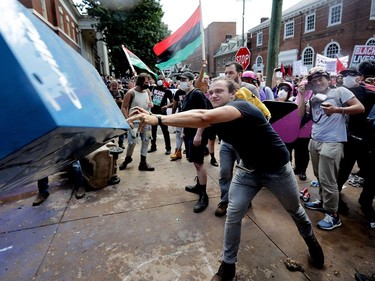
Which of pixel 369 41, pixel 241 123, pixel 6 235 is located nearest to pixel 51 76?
pixel 241 123

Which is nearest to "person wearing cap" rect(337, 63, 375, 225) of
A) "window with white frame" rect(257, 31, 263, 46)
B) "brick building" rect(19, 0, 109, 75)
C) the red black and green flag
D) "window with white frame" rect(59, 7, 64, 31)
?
the red black and green flag

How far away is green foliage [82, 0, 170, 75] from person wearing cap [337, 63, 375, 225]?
17650 mm

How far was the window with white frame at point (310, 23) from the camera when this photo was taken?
23.1 meters

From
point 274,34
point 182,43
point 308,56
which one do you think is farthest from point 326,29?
point 182,43

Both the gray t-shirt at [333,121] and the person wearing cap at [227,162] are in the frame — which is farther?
the person wearing cap at [227,162]

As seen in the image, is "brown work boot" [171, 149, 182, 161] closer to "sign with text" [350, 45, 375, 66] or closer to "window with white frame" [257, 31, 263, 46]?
"sign with text" [350, 45, 375, 66]

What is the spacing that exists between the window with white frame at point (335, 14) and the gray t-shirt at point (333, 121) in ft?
76.3

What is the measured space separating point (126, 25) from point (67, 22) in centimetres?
570

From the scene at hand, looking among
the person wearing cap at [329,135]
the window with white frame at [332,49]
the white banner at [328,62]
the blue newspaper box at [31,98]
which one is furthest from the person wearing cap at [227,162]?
the window with white frame at [332,49]

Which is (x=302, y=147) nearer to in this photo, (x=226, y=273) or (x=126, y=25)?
(x=226, y=273)

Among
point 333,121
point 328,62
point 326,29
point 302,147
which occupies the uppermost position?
point 326,29

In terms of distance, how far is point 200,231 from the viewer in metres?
2.83

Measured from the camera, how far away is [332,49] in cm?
2167

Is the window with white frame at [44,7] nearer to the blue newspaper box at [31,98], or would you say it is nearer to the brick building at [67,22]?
the brick building at [67,22]
